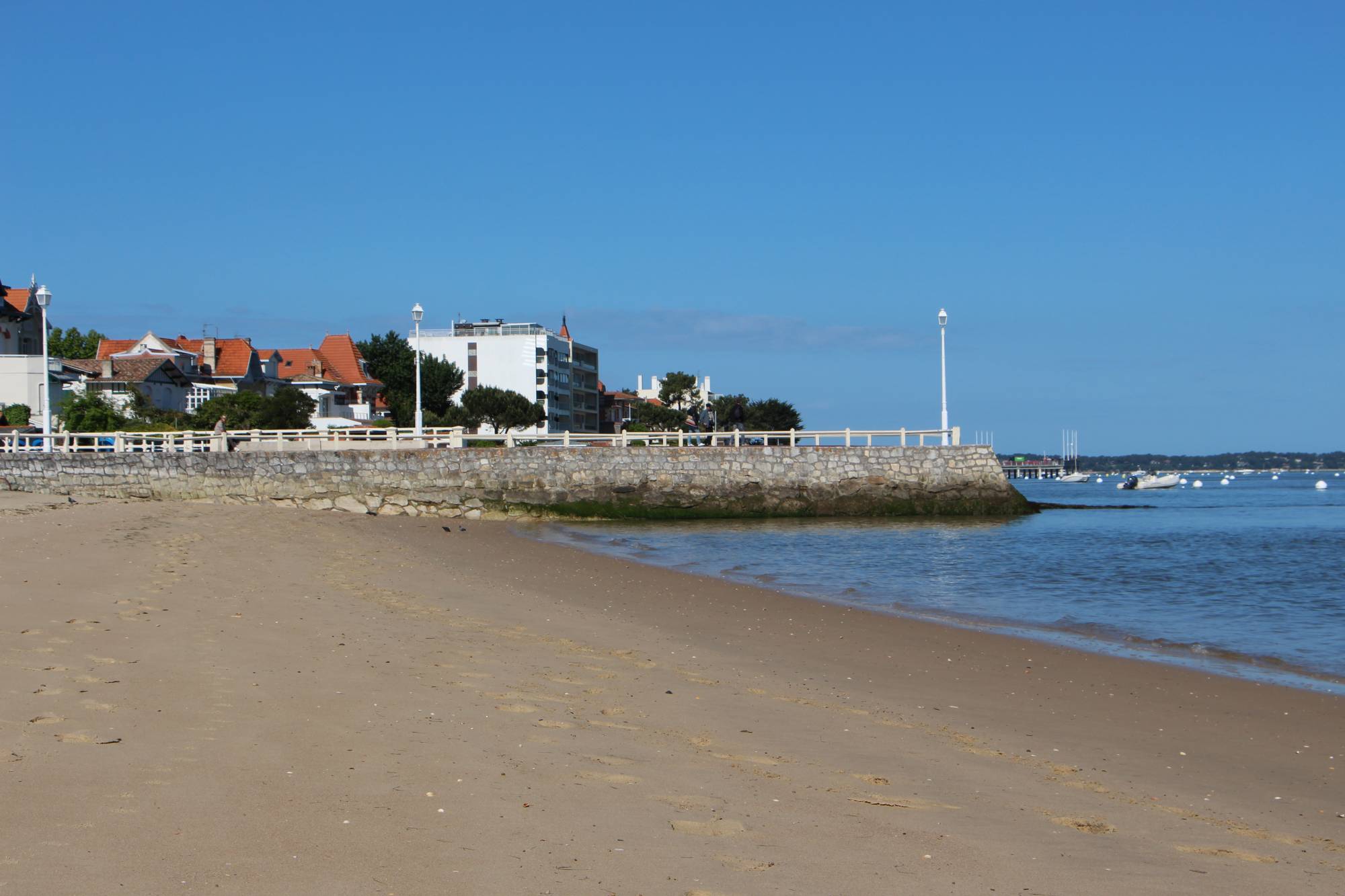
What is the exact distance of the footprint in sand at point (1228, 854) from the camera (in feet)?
15.5

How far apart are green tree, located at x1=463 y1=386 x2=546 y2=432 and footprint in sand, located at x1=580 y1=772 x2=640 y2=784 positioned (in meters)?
85.6

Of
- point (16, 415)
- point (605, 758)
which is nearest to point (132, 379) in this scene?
point (16, 415)

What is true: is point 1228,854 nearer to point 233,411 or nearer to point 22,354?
point 233,411

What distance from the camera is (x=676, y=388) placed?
428ft

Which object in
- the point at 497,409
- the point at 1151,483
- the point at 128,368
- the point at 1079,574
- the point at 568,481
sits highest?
the point at 128,368

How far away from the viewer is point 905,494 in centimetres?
3966

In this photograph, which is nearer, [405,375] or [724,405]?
[405,375]

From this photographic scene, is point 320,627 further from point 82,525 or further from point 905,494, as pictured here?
point 905,494

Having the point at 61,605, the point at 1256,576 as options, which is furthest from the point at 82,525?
the point at 1256,576

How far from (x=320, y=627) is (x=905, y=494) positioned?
105 ft

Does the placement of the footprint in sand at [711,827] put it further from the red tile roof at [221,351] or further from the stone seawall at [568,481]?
the red tile roof at [221,351]

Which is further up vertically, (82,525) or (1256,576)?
(82,525)

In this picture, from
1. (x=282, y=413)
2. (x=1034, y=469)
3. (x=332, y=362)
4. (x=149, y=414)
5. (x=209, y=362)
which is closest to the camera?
(x=149, y=414)

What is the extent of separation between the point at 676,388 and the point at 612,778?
12535 cm
